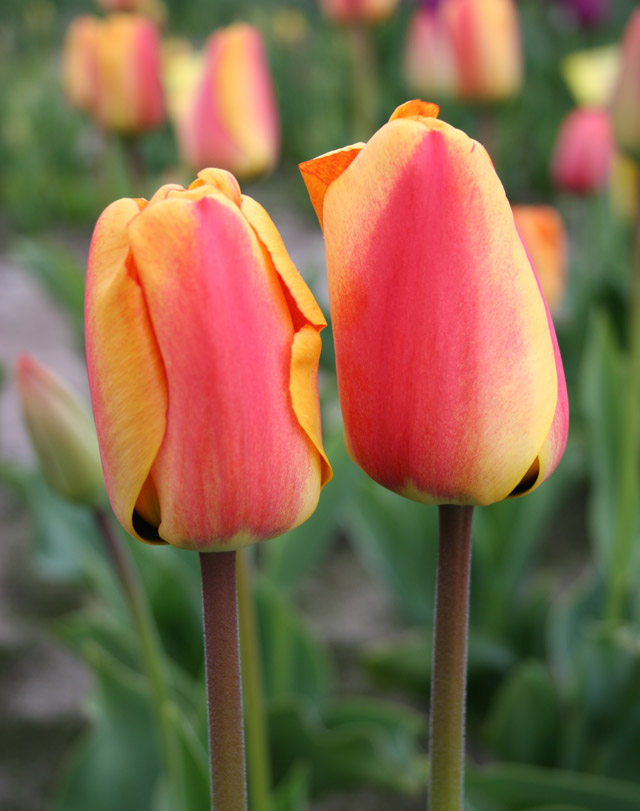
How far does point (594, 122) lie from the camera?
4.79ft

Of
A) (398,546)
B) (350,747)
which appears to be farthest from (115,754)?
(398,546)

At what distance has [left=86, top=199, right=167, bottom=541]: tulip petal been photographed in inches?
11.8

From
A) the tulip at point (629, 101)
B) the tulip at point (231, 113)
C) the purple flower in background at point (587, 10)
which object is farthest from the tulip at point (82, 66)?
the purple flower in background at point (587, 10)

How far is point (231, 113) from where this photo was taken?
1.08 meters

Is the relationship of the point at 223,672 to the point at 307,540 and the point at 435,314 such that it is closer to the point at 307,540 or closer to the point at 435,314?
the point at 435,314

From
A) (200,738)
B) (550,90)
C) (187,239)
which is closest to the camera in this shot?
(187,239)

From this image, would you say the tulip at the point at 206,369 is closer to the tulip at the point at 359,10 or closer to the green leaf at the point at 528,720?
the green leaf at the point at 528,720

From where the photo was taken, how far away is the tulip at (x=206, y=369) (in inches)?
11.6

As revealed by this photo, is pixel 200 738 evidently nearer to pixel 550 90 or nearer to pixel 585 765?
pixel 585 765

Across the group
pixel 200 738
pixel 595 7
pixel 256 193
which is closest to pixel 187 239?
pixel 200 738

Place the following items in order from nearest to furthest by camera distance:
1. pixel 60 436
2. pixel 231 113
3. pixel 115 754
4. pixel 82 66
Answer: pixel 60 436 → pixel 115 754 → pixel 231 113 → pixel 82 66

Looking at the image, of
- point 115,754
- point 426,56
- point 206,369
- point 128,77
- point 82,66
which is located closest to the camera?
point 206,369

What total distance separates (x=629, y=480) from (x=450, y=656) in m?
0.58

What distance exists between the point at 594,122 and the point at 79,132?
2.49 meters
